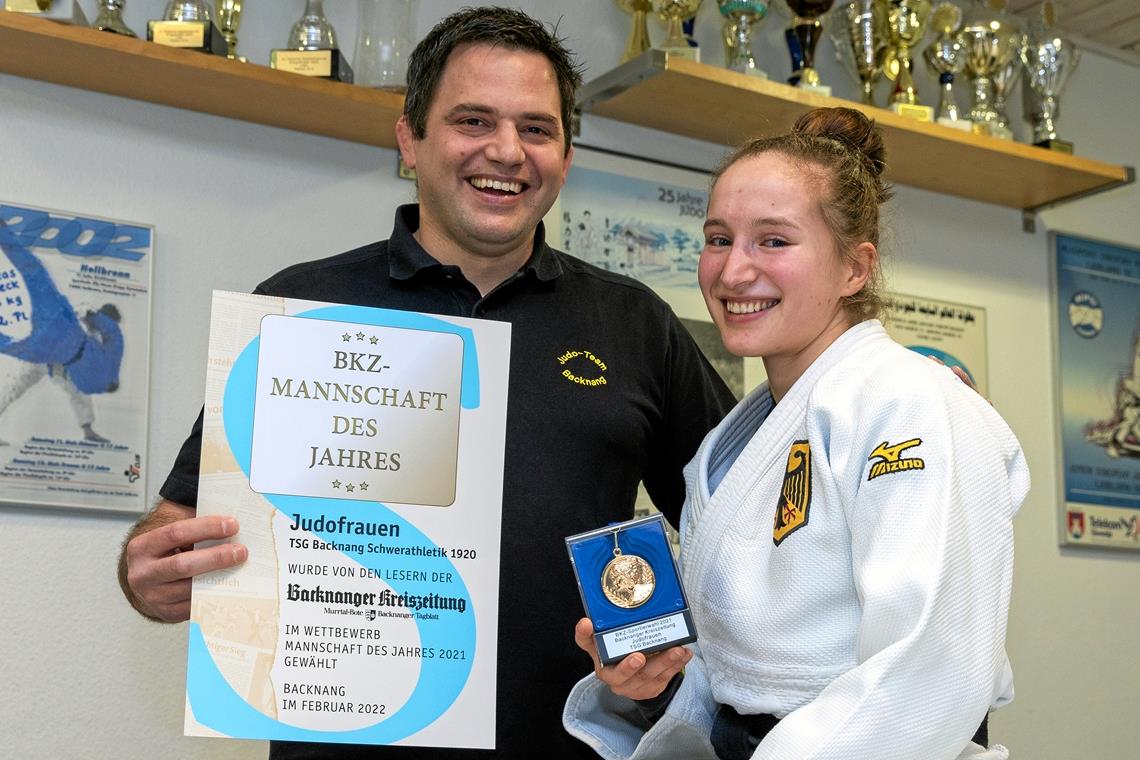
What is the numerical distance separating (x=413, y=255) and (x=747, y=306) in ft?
1.87

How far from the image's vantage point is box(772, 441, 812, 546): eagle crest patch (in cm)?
131

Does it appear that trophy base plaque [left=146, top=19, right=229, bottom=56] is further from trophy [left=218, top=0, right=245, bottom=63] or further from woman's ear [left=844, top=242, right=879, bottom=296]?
woman's ear [left=844, top=242, right=879, bottom=296]

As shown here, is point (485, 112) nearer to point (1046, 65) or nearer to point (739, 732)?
point (739, 732)

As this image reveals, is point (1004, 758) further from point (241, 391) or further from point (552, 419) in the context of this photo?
point (241, 391)

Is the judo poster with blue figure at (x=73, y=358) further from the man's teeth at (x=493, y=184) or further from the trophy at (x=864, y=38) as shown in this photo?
the trophy at (x=864, y=38)

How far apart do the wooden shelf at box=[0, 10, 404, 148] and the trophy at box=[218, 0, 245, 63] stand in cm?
13

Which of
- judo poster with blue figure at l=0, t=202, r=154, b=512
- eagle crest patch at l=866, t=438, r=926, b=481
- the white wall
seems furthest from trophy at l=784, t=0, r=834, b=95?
eagle crest patch at l=866, t=438, r=926, b=481

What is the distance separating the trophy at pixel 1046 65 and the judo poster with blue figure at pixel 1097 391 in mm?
453

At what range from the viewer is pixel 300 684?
1466 millimetres

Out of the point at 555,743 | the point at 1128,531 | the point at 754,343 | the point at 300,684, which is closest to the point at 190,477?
the point at 300,684

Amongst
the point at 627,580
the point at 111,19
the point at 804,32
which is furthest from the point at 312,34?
the point at 627,580

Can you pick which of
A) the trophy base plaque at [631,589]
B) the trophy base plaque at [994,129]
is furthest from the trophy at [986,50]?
the trophy base plaque at [631,589]

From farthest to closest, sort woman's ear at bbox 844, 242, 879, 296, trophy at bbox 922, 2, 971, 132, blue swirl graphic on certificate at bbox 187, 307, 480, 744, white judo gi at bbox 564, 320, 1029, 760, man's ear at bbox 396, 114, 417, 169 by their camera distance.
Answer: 1. trophy at bbox 922, 2, 971, 132
2. man's ear at bbox 396, 114, 417, 169
3. woman's ear at bbox 844, 242, 879, 296
4. blue swirl graphic on certificate at bbox 187, 307, 480, 744
5. white judo gi at bbox 564, 320, 1029, 760

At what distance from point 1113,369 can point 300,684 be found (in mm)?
3228
